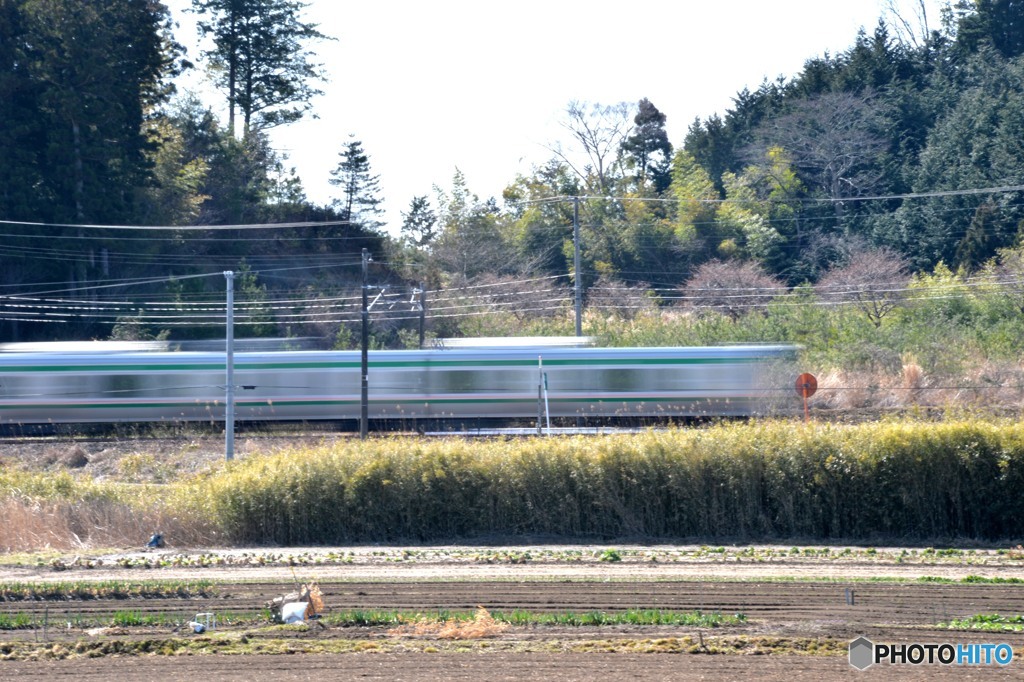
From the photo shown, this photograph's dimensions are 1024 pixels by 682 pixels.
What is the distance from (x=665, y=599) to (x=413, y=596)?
3125 mm

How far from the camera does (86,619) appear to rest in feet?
39.3

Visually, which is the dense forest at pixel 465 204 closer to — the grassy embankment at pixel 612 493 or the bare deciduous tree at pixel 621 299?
the bare deciduous tree at pixel 621 299

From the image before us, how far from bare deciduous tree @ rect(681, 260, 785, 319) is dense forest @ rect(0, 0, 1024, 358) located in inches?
6.2

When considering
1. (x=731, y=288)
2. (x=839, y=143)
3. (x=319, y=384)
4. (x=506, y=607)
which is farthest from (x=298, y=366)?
(x=839, y=143)

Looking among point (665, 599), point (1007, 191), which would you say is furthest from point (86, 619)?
point (1007, 191)

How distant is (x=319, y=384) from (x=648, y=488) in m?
16.7

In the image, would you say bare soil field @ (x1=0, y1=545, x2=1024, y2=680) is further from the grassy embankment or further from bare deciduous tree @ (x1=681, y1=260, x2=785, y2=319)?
bare deciduous tree @ (x1=681, y1=260, x2=785, y2=319)

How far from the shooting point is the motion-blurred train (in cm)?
3198

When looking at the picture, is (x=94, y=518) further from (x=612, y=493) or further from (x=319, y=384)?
(x=319, y=384)

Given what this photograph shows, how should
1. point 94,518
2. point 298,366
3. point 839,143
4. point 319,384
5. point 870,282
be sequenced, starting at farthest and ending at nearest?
point 839,143 → point 870,282 → point 298,366 → point 319,384 → point 94,518

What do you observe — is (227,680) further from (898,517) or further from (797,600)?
(898,517)

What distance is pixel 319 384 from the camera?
106ft

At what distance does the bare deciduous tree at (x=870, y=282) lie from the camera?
43.8 metres

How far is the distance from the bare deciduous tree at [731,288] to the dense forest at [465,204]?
0.16 meters
